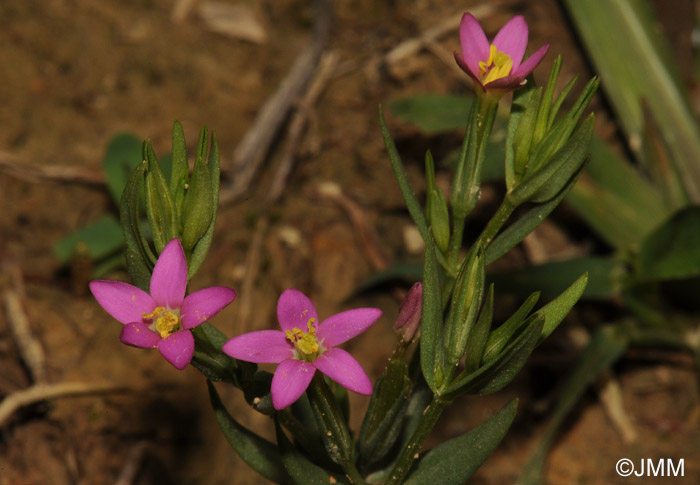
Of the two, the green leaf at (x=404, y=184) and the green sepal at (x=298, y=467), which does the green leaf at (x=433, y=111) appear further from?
the green sepal at (x=298, y=467)

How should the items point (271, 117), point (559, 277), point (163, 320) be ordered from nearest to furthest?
point (163, 320) < point (559, 277) < point (271, 117)

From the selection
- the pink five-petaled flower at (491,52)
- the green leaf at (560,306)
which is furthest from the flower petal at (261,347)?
the pink five-petaled flower at (491,52)

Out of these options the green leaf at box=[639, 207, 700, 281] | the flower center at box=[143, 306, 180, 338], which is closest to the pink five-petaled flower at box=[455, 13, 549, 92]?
the flower center at box=[143, 306, 180, 338]

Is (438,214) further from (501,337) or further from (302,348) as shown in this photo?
(302,348)

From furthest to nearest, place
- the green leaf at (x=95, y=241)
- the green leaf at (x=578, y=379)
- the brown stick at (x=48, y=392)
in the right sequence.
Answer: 1. the green leaf at (x=95, y=241)
2. the green leaf at (x=578, y=379)
3. the brown stick at (x=48, y=392)

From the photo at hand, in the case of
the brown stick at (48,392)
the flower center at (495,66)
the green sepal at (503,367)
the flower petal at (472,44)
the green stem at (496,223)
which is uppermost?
the flower petal at (472,44)

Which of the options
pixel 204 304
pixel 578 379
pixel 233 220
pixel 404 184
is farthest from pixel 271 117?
pixel 204 304

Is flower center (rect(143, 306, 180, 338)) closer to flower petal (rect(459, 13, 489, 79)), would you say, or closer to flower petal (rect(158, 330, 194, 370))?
flower petal (rect(158, 330, 194, 370))
